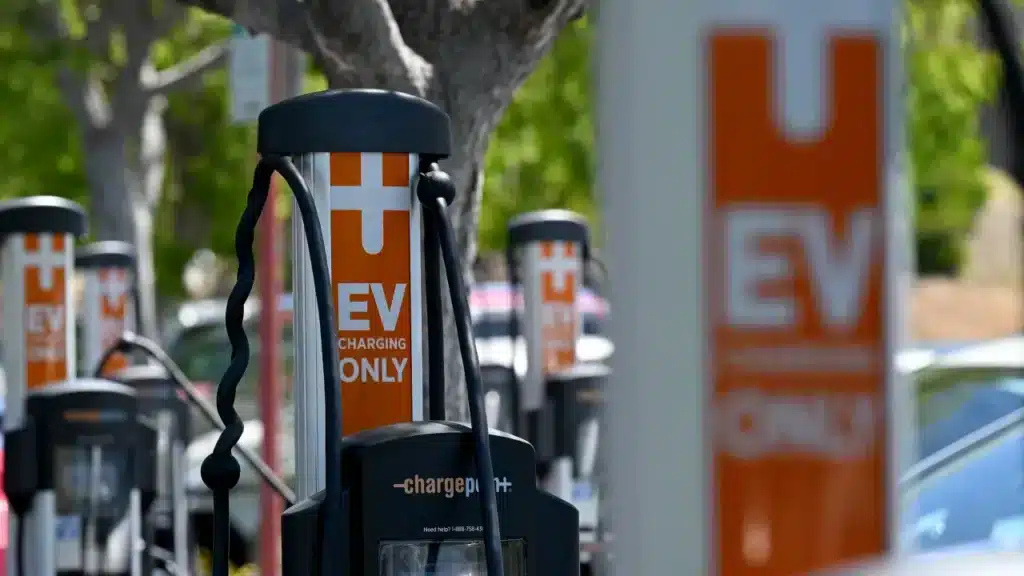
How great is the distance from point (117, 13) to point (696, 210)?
11035mm

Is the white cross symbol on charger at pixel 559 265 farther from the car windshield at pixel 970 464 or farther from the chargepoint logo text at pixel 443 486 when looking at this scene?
the chargepoint logo text at pixel 443 486

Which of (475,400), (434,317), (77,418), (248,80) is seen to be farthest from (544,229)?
(475,400)

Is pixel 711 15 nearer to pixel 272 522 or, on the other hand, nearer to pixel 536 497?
pixel 536 497

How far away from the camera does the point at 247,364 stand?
323 cm

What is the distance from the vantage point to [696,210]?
1.42 m

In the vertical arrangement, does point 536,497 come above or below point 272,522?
above

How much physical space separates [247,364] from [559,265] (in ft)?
13.3

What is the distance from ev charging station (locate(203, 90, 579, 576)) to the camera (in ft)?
10.2

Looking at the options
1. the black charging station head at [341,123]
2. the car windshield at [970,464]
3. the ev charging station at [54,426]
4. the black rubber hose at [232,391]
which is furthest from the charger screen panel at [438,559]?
the ev charging station at [54,426]

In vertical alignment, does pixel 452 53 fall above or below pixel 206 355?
above

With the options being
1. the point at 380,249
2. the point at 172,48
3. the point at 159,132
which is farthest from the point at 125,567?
the point at 172,48

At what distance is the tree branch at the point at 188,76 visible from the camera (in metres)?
12.4

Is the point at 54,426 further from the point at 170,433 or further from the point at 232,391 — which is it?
the point at 232,391

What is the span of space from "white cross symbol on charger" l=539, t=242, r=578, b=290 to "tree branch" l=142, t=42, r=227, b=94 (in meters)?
5.77
